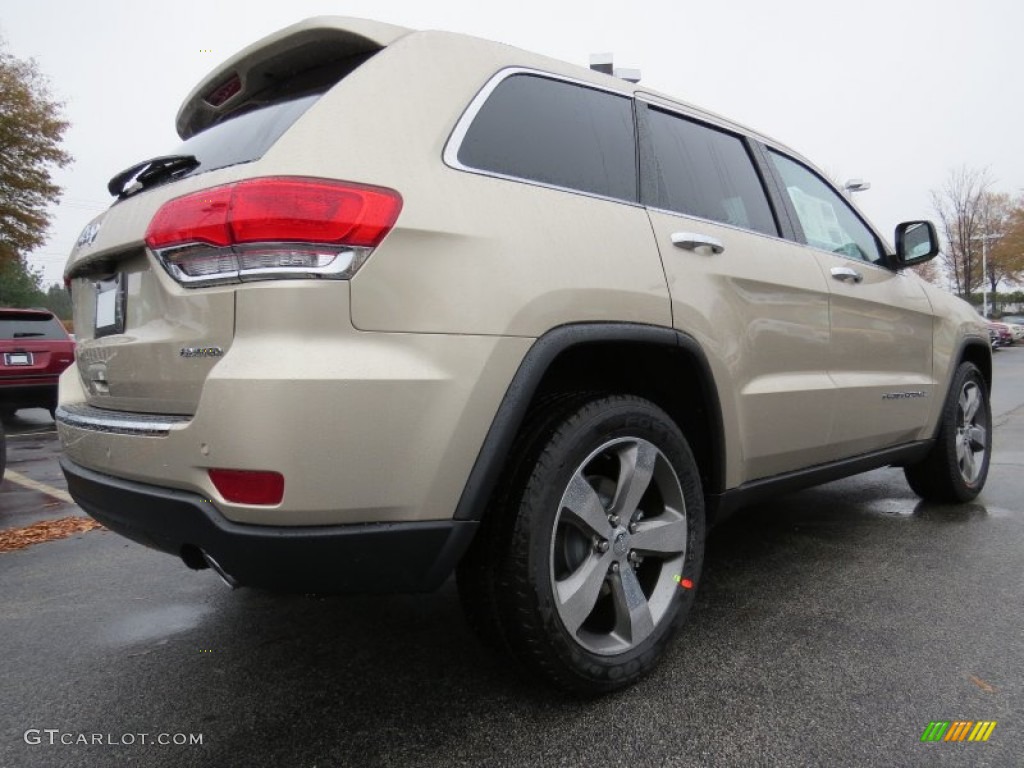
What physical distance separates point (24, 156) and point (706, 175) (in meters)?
24.5

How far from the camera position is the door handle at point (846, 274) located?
3006 millimetres

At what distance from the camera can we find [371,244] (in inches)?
62.4

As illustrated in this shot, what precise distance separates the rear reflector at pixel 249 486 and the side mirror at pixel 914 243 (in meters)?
3.23

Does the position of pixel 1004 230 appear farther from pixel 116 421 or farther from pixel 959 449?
pixel 116 421

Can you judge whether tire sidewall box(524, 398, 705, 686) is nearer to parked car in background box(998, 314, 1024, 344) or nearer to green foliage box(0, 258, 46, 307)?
parked car in background box(998, 314, 1024, 344)

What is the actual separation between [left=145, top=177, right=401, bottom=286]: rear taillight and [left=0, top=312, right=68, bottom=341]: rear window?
28.9 feet

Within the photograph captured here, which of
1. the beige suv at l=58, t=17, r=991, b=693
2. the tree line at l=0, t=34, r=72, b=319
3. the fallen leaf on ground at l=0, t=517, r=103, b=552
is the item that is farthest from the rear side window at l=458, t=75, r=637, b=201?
the tree line at l=0, t=34, r=72, b=319

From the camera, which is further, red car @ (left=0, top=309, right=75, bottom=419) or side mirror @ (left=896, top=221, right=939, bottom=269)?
red car @ (left=0, top=309, right=75, bottom=419)

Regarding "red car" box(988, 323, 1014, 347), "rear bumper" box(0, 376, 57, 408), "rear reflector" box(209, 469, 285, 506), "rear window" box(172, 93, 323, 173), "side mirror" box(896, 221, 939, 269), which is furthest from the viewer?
"red car" box(988, 323, 1014, 347)

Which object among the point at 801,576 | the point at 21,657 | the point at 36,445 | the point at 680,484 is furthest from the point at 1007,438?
the point at 36,445

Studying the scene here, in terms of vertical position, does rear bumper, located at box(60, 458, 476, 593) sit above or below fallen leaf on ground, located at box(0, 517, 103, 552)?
above

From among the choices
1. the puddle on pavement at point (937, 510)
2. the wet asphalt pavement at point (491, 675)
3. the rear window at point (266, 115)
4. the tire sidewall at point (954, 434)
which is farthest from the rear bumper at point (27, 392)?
the tire sidewall at point (954, 434)

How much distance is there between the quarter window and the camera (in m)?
3.11

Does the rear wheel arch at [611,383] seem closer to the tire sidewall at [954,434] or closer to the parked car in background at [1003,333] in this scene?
the tire sidewall at [954,434]
